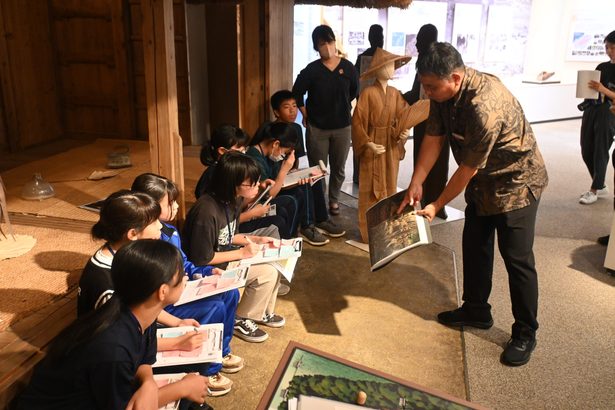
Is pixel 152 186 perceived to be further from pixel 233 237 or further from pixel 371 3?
pixel 371 3

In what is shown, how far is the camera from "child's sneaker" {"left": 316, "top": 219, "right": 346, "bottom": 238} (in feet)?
14.8

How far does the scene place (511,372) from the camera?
282 centimetres

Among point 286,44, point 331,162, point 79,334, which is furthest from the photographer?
point 331,162

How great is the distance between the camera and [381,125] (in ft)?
13.4

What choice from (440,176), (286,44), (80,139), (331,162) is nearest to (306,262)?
(331,162)

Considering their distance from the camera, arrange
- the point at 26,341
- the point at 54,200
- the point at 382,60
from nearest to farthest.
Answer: the point at 26,341, the point at 382,60, the point at 54,200

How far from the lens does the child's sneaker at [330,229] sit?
4.52 metres

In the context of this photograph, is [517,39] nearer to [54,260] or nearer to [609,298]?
[609,298]

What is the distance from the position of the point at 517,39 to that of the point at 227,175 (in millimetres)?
8629

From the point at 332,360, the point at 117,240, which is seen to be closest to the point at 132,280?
the point at 117,240

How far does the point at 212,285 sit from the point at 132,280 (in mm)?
817

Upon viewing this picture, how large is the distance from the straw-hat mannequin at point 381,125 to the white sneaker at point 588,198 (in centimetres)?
246

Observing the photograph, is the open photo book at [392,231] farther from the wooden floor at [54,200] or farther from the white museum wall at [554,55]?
the white museum wall at [554,55]

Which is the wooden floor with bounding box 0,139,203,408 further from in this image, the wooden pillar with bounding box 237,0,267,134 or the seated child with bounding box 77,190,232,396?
the wooden pillar with bounding box 237,0,267,134
